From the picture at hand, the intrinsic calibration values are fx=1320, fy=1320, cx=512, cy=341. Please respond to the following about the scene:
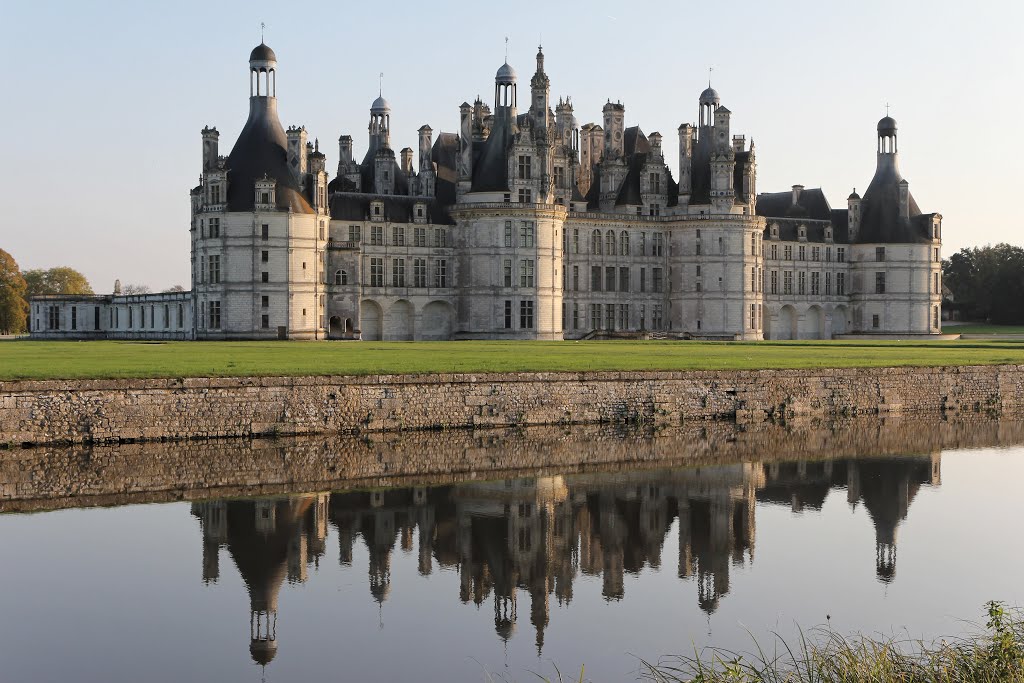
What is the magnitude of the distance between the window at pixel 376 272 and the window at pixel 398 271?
668 mm

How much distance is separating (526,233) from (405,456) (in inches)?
1967

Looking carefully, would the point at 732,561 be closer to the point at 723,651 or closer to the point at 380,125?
the point at 723,651

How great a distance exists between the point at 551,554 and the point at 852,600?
4784 millimetres

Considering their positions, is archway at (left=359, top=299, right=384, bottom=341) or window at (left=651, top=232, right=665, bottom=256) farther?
window at (left=651, top=232, right=665, bottom=256)

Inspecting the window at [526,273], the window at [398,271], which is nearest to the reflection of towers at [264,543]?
the window at [526,273]

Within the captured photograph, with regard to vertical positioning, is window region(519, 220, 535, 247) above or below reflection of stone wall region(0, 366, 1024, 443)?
above

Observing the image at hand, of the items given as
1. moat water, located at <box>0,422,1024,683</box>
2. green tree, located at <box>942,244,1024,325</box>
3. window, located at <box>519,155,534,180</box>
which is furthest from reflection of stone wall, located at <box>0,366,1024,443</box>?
green tree, located at <box>942,244,1024,325</box>

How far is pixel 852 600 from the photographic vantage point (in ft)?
55.7

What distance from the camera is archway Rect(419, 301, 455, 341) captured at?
80.6m

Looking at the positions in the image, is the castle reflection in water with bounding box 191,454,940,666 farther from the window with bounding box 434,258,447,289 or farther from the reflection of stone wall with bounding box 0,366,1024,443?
the window with bounding box 434,258,447,289

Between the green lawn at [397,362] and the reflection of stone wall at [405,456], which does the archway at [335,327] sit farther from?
the reflection of stone wall at [405,456]

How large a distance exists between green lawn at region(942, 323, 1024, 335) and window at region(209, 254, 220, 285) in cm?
5563

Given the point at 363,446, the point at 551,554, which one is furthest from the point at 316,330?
the point at 551,554

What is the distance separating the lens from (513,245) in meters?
78.1
